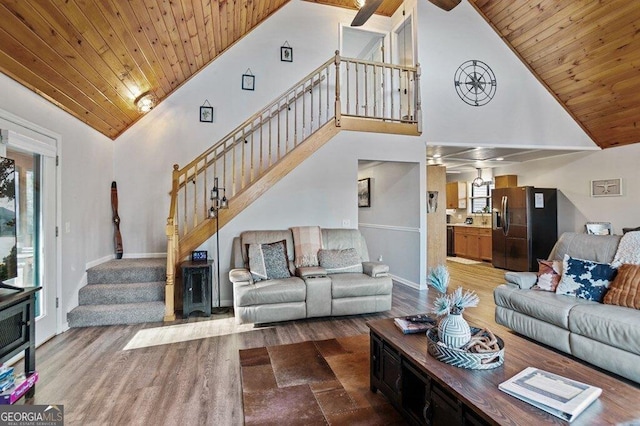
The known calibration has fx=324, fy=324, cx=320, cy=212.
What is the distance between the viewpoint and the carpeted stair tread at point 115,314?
3670 millimetres

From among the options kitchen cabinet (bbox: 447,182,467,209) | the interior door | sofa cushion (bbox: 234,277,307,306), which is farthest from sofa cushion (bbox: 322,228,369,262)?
kitchen cabinet (bbox: 447,182,467,209)

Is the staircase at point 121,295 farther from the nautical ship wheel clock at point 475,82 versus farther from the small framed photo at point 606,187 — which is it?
the small framed photo at point 606,187

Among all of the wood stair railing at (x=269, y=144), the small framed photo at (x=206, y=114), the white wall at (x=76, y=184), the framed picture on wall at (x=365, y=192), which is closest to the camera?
the white wall at (x=76, y=184)

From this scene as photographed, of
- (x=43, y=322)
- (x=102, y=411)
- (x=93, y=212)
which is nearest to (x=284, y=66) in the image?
(x=93, y=212)

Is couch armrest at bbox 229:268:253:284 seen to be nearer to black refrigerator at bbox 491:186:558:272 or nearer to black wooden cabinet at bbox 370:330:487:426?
black wooden cabinet at bbox 370:330:487:426

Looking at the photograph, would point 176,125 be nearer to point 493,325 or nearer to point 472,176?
point 493,325

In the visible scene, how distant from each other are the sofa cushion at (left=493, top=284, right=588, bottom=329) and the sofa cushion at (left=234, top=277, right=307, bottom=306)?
7.14 feet

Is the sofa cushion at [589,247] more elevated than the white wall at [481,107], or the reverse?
the white wall at [481,107]

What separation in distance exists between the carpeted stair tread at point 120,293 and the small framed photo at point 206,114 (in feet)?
8.81

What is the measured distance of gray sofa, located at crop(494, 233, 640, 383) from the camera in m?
2.42

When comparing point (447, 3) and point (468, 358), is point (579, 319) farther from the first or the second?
point (447, 3)

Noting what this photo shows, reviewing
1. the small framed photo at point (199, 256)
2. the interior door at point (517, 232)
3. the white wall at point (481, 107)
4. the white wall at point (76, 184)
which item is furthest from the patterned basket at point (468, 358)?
the interior door at point (517, 232)

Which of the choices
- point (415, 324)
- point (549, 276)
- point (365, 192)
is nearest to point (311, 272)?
point (415, 324)

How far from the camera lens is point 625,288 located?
9.00 ft
